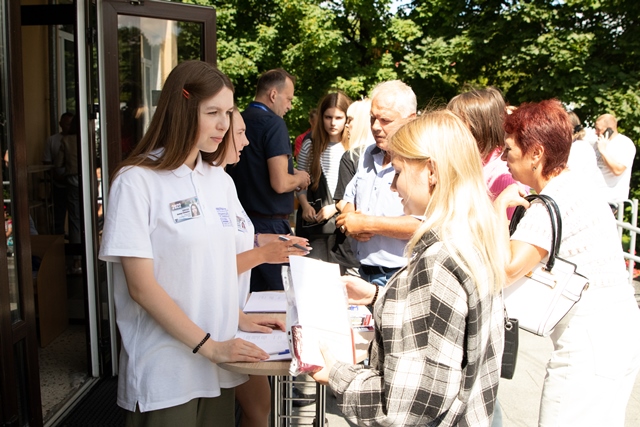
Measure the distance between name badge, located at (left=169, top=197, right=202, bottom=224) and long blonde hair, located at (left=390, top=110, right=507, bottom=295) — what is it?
0.71m

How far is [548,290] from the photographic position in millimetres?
2133

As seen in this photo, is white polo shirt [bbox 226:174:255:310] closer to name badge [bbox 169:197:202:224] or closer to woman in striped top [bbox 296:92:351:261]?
name badge [bbox 169:197:202:224]

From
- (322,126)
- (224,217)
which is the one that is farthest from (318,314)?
(322,126)

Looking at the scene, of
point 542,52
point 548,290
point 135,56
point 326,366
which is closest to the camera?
point 326,366

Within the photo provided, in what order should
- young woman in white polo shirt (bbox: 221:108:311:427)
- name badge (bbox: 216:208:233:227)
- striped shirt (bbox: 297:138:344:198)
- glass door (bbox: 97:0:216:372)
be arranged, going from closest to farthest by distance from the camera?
name badge (bbox: 216:208:233:227) < young woman in white polo shirt (bbox: 221:108:311:427) < glass door (bbox: 97:0:216:372) < striped shirt (bbox: 297:138:344:198)

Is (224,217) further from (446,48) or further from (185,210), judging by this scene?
(446,48)

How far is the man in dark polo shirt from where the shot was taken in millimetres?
3680

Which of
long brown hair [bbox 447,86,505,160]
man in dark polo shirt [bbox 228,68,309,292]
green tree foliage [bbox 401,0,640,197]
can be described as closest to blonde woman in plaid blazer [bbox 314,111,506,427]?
long brown hair [bbox 447,86,505,160]

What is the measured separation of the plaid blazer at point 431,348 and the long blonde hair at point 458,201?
0.03 metres

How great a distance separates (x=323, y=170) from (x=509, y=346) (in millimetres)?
2963

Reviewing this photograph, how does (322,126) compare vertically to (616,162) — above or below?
above

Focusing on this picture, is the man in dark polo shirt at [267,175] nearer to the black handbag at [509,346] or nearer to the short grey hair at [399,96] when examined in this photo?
the short grey hair at [399,96]

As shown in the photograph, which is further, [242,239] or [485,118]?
[485,118]

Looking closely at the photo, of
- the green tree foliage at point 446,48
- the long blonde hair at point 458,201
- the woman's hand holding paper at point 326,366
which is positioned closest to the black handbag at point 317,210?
the woman's hand holding paper at point 326,366
